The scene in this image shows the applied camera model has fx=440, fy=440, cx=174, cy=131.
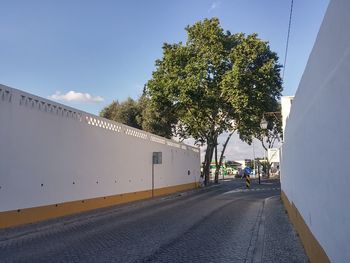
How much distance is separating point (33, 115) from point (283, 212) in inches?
386

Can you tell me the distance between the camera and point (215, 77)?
121 ft

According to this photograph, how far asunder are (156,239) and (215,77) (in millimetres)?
→ 27534

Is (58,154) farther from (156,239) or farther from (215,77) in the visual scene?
(215,77)

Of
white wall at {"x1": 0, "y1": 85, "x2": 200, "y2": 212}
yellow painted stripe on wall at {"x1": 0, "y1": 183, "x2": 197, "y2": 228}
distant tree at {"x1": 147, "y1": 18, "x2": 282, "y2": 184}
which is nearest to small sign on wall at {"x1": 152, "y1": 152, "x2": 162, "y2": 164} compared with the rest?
white wall at {"x1": 0, "y1": 85, "x2": 200, "y2": 212}

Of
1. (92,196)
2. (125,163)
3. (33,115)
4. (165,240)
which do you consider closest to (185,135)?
(125,163)

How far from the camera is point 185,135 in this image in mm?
45500

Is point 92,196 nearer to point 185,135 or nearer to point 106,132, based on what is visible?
point 106,132

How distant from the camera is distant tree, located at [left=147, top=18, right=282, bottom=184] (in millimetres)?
35594

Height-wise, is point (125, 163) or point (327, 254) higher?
point (125, 163)

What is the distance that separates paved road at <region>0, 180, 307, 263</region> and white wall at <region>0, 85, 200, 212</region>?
129 centimetres

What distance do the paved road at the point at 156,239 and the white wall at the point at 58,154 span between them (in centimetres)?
129

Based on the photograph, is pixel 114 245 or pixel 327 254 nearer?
pixel 327 254

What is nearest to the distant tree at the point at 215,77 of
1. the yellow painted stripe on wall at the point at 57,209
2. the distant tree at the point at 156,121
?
the distant tree at the point at 156,121

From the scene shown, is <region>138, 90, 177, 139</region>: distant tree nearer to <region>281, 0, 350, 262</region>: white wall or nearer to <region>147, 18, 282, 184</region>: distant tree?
<region>147, 18, 282, 184</region>: distant tree
